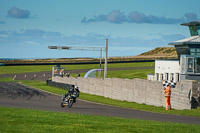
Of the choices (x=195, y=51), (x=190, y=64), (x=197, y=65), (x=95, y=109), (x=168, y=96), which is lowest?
(x=95, y=109)

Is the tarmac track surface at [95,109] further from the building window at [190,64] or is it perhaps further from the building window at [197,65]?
the building window at [190,64]

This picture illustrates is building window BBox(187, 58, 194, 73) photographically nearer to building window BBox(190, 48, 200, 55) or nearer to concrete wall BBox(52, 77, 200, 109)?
building window BBox(190, 48, 200, 55)

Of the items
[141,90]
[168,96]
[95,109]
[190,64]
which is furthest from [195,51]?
[95,109]

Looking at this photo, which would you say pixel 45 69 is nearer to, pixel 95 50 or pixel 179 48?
pixel 95 50

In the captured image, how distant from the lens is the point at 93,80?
1622 inches

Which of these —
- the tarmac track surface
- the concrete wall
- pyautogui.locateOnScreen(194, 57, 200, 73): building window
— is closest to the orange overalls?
the concrete wall

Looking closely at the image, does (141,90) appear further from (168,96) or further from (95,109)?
(95,109)

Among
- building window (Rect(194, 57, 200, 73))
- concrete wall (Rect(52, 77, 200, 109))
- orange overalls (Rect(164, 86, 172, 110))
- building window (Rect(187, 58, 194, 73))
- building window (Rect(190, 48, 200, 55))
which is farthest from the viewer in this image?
building window (Rect(190, 48, 200, 55))

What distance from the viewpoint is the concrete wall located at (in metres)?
24.5

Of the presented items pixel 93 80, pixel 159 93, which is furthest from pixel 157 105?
pixel 93 80

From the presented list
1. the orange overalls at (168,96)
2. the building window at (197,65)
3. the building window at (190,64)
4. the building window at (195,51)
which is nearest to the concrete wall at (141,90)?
the orange overalls at (168,96)

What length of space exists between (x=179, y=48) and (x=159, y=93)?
24345 millimetres

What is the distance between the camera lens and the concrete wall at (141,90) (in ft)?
80.5

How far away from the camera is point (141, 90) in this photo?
30.8 metres
